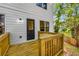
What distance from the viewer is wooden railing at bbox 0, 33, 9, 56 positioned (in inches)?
84.5

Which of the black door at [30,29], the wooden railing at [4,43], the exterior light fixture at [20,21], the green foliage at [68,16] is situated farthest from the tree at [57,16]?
the wooden railing at [4,43]

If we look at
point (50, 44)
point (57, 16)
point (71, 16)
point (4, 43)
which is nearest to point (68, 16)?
point (71, 16)

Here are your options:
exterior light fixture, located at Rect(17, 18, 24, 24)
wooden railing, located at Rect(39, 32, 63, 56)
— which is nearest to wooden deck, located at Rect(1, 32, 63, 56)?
wooden railing, located at Rect(39, 32, 63, 56)

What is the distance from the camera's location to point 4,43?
2.19m

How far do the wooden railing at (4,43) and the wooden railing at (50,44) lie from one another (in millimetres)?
514

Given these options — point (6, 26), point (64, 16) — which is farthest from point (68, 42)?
point (6, 26)

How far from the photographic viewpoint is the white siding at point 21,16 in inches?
88.4

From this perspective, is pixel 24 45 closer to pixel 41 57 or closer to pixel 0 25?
pixel 41 57

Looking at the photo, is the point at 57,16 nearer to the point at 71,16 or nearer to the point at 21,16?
the point at 71,16

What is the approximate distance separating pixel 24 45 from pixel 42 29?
395mm

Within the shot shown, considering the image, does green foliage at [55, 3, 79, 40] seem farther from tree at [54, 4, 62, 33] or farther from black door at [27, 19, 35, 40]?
black door at [27, 19, 35, 40]

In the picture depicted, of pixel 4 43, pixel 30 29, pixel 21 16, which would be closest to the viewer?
pixel 4 43

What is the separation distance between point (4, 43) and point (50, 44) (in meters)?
0.73

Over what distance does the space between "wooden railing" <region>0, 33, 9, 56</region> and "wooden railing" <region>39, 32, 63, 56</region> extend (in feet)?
1.69
